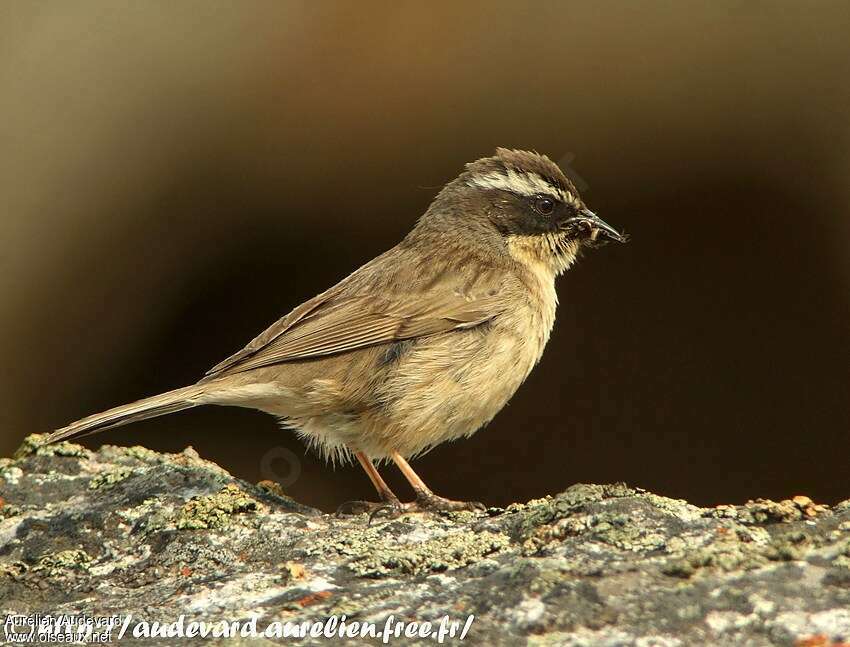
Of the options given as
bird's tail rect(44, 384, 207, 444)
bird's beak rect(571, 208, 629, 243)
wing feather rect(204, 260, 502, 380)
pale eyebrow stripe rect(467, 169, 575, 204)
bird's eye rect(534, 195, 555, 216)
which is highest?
pale eyebrow stripe rect(467, 169, 575, 204)

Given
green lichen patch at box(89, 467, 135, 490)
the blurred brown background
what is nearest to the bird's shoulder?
green lichen patch at box(89, 467, 135, 490)

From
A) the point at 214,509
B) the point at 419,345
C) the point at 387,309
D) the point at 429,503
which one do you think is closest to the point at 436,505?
the point at 429,503

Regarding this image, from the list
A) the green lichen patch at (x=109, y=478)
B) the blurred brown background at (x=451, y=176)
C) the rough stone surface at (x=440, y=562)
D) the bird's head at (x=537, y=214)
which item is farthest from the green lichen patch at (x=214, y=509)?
the blurred brown background at (x=451, y=176)

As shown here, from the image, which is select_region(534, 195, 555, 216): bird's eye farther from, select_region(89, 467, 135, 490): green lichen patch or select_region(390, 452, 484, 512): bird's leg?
select_region(89, 467, 135, 490): green lichen patch

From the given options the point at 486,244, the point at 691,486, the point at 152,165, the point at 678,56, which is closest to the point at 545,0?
the point at 678,56

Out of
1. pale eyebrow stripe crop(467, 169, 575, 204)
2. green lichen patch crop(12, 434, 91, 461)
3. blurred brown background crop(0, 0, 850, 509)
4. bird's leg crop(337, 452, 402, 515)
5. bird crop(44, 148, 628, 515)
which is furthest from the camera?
blurred brown background crop(0, 0, 850, 509)

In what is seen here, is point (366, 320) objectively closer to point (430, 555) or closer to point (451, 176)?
point (430, 555)

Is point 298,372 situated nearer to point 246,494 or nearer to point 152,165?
point 246,494
